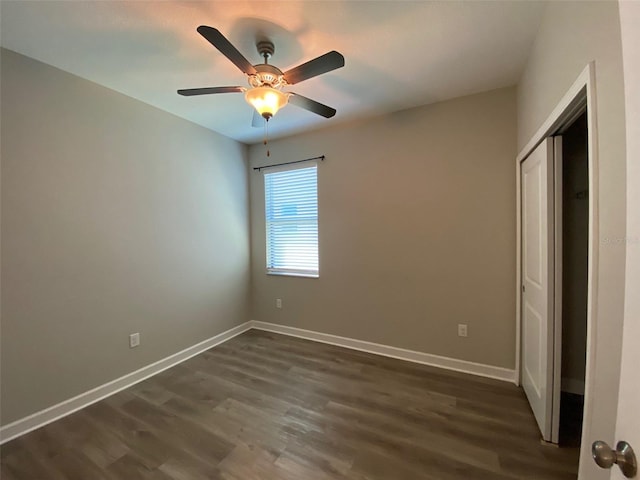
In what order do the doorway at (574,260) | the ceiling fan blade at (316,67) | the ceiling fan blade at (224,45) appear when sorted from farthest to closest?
1. the doorway at (574,260)
2. the ceiling fan blade at (316,67)
3. the ceiling fan blade at (224,45)

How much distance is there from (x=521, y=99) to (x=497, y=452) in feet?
8.36

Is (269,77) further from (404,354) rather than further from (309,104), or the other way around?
(404,354)

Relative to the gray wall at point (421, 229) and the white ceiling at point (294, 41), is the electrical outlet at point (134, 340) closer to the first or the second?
the gray wall at point (421, 229)

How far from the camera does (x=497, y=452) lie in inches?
63.7

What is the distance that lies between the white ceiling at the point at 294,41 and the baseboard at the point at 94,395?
2550 millimetres

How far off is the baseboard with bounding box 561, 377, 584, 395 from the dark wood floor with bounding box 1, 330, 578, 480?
37cm

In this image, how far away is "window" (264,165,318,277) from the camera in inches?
134

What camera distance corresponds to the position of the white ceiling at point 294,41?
59.6 inches

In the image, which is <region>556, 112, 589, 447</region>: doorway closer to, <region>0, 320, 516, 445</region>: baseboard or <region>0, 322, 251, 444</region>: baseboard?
<region>0, 320, 516, 445</region>: baseboard

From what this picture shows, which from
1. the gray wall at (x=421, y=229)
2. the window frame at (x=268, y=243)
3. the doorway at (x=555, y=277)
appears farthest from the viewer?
the window frame at (x=268, y=243)

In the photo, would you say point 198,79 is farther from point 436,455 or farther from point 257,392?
point 436,455

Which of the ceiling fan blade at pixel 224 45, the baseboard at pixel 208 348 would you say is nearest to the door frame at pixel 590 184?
the ceiling fan blade at pixel 224 45

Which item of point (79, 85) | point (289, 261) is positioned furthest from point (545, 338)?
point (79, 85)

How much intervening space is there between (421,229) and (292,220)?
1.63 m
